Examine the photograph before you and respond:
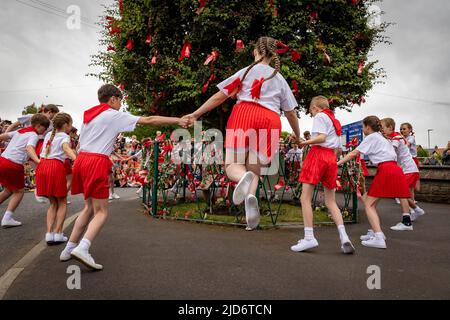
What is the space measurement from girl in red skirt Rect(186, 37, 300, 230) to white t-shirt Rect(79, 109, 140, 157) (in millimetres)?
773

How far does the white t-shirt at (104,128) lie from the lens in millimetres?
3371

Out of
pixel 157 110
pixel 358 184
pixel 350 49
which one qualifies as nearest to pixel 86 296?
pixel 358 184

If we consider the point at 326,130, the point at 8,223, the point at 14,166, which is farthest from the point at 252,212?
the point at 8,223

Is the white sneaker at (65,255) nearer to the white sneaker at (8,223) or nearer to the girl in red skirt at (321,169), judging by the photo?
the girl in red skirt at (321,169)

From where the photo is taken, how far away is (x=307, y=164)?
4332 millimetres

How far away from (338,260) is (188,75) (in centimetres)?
486

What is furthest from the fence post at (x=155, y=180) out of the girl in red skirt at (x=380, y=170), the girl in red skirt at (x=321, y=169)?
the girl in red skirt at (x=380, y=170)

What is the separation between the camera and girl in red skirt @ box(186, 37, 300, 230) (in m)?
3.05

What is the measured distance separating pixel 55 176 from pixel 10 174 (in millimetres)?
1751

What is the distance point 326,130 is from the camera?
4.15 m

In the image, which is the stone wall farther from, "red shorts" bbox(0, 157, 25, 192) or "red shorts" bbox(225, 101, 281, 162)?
"red shorts" bbox(0, 157, 25, 192)

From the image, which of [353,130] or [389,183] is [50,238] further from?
[353,130]

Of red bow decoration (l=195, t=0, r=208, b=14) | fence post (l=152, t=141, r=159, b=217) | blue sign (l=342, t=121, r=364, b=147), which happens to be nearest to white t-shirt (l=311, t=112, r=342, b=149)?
fence post (l=152, t=141, r=159, b=217)
